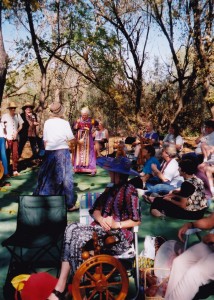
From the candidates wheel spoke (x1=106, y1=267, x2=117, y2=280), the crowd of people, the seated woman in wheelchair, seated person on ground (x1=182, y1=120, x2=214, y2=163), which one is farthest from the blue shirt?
wheel spoke (x1=106, y1=267, x2=117, y2=280)

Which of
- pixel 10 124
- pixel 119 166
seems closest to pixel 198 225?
pixel 119 166

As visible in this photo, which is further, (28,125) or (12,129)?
(28,125)

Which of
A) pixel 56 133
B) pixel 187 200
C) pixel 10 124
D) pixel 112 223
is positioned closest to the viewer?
pixel 112 223

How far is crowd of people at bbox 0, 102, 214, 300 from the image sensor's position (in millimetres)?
2984

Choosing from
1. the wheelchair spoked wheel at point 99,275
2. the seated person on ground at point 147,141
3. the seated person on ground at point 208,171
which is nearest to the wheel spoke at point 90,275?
the wheelchair spoked wheel at point 99,275

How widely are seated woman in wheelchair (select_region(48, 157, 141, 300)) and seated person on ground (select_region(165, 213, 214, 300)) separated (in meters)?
0.47

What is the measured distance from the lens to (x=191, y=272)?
272 cm

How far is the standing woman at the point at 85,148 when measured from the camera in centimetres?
811

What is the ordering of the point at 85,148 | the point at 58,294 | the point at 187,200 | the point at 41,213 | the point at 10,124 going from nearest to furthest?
the point at 58,294 < the point at 41,213 < the point at 187,200 < the point at 10,124 < the point at 85,148

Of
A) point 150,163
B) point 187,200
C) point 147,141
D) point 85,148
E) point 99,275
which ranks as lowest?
point 99,275

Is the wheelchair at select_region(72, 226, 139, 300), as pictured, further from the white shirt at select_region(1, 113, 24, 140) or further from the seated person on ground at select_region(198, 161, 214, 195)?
the white shirt at select_region(1, 113, 24, 140)

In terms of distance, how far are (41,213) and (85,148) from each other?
4635 millimetres

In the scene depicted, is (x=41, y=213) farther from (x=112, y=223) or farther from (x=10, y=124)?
(x=10, y=124)

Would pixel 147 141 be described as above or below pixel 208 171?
above
